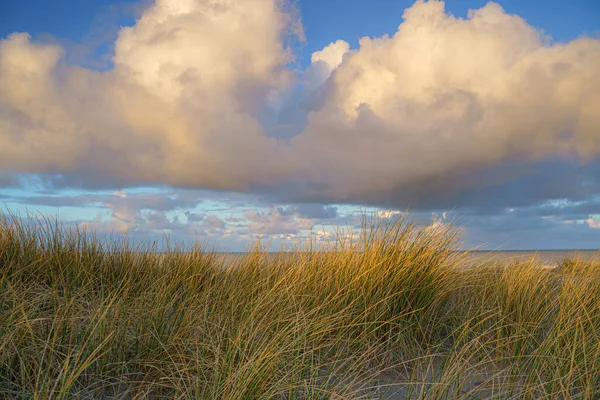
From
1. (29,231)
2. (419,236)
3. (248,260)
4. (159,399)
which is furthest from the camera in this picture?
(29,231)

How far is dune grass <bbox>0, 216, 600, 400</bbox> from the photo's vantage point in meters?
2.41

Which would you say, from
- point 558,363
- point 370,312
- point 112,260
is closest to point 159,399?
point 370,312

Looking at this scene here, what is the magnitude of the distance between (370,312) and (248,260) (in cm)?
195

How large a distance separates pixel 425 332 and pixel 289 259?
2.02m

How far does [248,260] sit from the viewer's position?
500cm

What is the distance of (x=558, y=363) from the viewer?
111 inches

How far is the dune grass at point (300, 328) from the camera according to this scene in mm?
2408

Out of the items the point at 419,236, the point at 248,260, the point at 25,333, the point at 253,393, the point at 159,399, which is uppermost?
the point at 419,236

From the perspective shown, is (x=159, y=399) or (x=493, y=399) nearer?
(x=493, y=399)

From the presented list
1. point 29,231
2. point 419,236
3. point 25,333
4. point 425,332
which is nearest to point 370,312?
point 425,332

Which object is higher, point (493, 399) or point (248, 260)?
point (248, 260)

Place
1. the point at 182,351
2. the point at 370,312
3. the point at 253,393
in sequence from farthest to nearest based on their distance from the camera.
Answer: the point at 370,312 < the point at 182,351 < the point at 253,393

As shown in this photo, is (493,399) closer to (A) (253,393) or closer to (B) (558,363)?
(B) (558,363)

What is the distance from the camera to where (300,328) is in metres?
2.66
